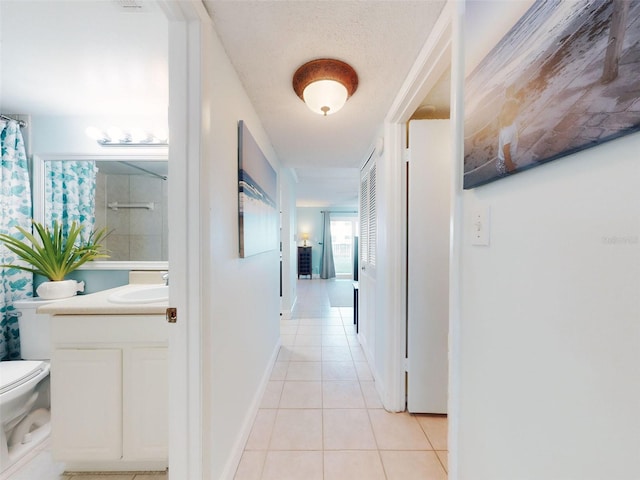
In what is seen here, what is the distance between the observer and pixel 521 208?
66 centimetres

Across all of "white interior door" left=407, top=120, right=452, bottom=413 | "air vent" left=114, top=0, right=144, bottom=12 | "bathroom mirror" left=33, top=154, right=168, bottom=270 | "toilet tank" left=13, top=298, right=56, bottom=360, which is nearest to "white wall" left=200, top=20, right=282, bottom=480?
"air vent" left=114, top=0, right=144, bottom=12

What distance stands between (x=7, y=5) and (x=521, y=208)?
7.00ft

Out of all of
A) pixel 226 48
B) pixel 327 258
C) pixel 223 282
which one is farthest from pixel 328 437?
pixel 327 258

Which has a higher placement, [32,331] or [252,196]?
[252,196]

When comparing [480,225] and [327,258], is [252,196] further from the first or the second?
[327,258]

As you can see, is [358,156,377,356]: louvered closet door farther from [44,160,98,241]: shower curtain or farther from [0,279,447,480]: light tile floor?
[44,160,98,241]: shower curtain

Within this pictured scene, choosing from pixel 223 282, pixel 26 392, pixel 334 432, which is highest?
pixel 223 282

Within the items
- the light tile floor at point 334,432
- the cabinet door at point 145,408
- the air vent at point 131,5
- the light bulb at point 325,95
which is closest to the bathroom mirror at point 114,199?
the cabinet door at point 145,408

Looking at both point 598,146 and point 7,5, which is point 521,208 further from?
point 7,5

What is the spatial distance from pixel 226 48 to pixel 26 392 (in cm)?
215

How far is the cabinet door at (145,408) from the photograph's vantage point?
4.10 feet

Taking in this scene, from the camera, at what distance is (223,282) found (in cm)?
119

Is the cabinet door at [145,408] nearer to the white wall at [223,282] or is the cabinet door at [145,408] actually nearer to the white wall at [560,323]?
the white wall at [223,282]

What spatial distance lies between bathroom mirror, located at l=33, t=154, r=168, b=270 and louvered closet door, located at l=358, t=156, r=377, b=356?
69.5 inches
